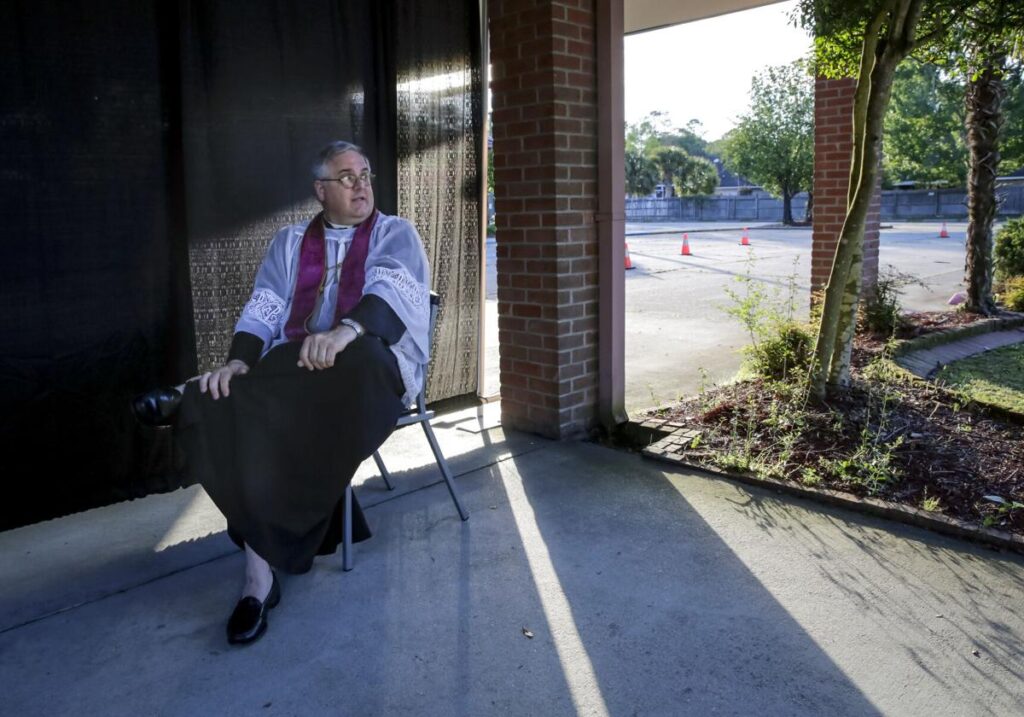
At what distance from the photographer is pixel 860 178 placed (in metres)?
4.43

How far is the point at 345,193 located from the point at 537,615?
1686 millimetres

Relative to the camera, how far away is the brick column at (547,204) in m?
4.36

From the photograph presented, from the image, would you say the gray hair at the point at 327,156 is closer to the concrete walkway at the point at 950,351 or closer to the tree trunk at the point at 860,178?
the tree trunk at the point at 860,178

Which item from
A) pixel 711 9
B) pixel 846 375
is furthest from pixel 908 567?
pixel 711 9

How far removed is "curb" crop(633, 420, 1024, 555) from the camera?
126 inches

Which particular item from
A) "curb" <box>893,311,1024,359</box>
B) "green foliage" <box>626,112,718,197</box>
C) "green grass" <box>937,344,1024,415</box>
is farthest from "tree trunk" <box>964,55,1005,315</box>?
"green foliage" <box>626,112,718,197</box>

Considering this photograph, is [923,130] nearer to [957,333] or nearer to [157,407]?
[957,333]

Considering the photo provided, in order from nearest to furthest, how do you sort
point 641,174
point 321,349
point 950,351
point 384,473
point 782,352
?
point 321,349 < point 384,473 < point 782,352 < point 950,351 < point 641,174

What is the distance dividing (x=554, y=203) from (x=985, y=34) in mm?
2344

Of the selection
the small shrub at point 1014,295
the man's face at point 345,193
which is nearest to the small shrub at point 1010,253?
the small shrub at point 1014,295

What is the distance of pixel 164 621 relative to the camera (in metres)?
2.82

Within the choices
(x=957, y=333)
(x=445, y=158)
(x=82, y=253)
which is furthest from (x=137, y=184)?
(x=957, y=333)

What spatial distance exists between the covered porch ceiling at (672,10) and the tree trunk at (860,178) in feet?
4.94

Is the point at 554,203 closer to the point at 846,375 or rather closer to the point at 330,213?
the point at 330,213
